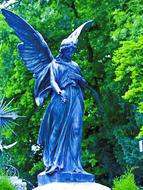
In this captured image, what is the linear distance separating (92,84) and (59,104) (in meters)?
12.7

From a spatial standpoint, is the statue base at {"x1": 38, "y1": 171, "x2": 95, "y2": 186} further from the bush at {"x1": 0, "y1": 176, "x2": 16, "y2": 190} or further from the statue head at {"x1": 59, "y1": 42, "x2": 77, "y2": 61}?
the statue head at {"x1": 59, "y1": 42, "x2": 77, "y2": 61}

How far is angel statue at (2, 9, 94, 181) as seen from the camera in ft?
39.0

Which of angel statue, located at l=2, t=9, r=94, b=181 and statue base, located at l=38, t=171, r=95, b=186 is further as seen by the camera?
angel statue, located at l=2, t=9, r=94, b=181

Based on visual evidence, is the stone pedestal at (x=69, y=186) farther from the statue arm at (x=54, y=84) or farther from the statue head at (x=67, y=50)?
the statue head at (x=67, y=50)

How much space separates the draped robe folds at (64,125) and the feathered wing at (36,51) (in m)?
0.34

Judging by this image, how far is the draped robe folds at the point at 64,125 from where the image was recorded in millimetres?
11914

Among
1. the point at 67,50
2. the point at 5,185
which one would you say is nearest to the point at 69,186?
the point at 5,185

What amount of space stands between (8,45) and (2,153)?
13.1ft

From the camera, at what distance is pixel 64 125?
12008 mm

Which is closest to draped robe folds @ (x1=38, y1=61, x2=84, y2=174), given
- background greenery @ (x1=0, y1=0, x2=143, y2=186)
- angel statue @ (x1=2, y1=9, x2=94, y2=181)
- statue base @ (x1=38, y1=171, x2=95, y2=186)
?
Result: angel statue @ (x1=2, y1=9, x2=94, y2=181)

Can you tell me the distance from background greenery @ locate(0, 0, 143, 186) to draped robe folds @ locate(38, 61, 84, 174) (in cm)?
1055

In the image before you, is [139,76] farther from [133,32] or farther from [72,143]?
[72,143]

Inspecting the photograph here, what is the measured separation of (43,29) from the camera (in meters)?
24.4

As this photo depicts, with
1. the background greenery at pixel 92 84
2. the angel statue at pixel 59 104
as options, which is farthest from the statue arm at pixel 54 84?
the background greenery at pixel 92 84
